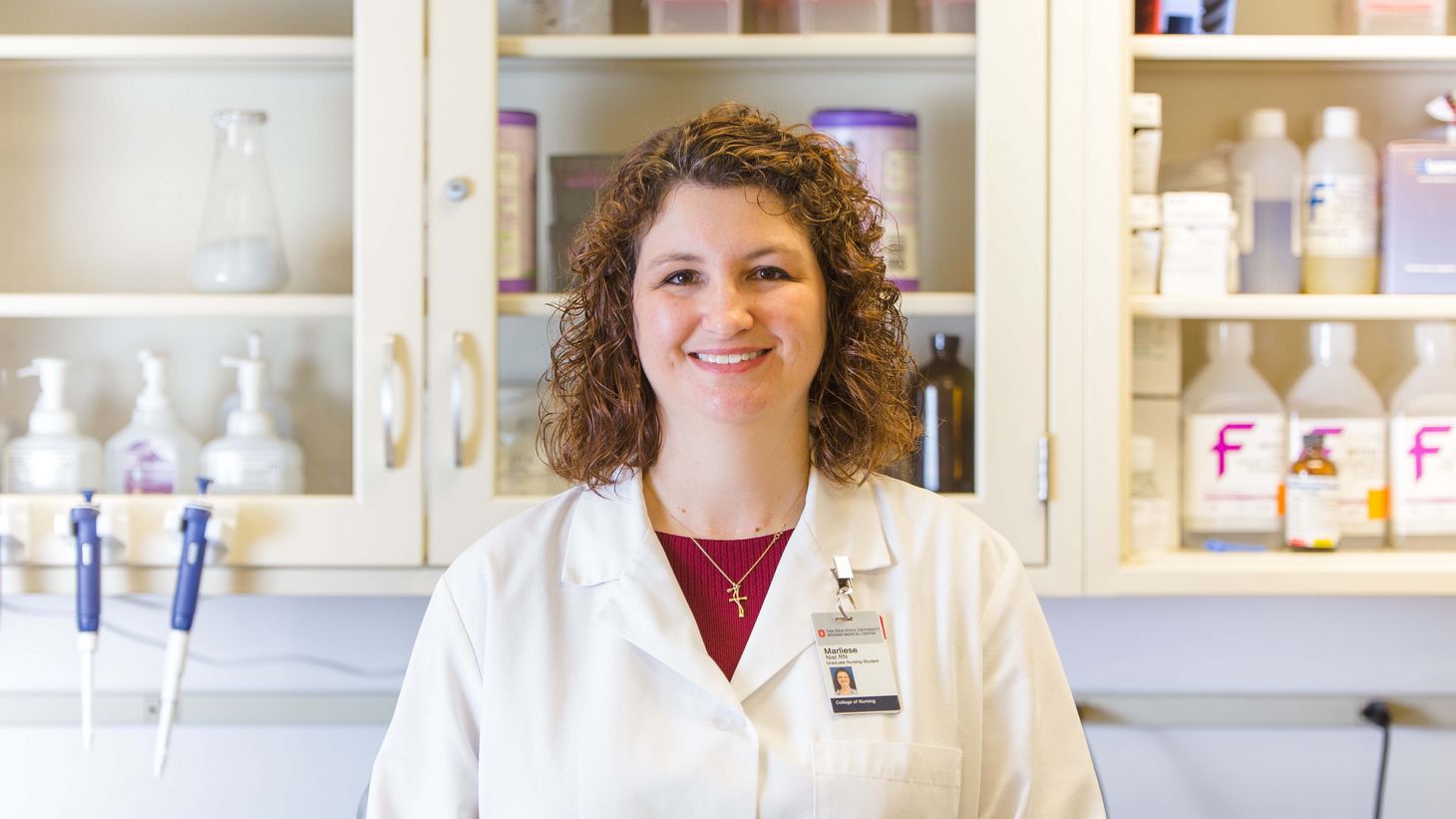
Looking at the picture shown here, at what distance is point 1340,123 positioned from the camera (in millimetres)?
1518

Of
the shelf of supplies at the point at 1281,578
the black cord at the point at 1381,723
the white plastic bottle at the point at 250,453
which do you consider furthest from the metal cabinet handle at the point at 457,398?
the black cord at the point at 1381,723

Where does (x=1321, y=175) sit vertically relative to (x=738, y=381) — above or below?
above

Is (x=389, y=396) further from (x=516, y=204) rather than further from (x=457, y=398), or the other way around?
(x=516, y=204)

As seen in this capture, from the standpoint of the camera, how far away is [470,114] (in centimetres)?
141

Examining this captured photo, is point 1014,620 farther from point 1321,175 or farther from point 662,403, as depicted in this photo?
point 1321,175

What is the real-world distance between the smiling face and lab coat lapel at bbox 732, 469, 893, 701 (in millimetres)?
125

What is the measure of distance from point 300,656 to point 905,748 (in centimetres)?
109

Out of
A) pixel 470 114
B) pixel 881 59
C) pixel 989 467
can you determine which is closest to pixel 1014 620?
pixel 989 467

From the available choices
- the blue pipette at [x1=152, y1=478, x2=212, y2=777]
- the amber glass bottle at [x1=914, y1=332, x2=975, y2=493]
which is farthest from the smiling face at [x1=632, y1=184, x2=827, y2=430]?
the blue pipette at [x1=152, y1=478, x2=212, y2=777]

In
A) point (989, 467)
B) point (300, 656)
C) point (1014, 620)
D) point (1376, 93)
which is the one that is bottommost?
point (300, 656)

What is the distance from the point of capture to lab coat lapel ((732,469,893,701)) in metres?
1.09

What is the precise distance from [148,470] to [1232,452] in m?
1.36

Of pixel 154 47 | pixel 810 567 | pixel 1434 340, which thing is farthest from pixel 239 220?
pixel 1434 340

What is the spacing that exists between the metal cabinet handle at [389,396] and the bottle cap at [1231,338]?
101cm
